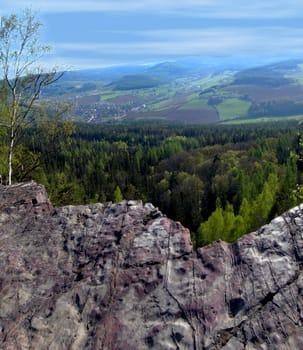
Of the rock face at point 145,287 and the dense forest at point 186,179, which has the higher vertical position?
the rock face at point 145,287

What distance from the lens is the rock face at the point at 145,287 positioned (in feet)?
39.1

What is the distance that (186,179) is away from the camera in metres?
108

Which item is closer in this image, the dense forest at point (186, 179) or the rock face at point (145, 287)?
the rock face at point (145, 287)

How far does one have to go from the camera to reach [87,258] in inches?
588

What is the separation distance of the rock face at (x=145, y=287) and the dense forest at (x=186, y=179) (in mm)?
15261

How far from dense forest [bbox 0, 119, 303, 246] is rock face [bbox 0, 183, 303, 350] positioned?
15.3m

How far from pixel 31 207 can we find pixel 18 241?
224 centimetres

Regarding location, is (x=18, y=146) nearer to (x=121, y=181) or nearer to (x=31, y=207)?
(x=31, y=207)

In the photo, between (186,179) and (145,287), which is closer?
(145,287)

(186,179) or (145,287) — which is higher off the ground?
(145,287)

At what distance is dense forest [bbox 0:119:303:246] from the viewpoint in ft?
132

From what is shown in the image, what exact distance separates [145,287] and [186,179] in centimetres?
9523

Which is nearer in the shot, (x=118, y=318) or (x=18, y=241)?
(x=118, y=318)

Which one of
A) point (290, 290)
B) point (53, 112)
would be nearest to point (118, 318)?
point (290, 290)
